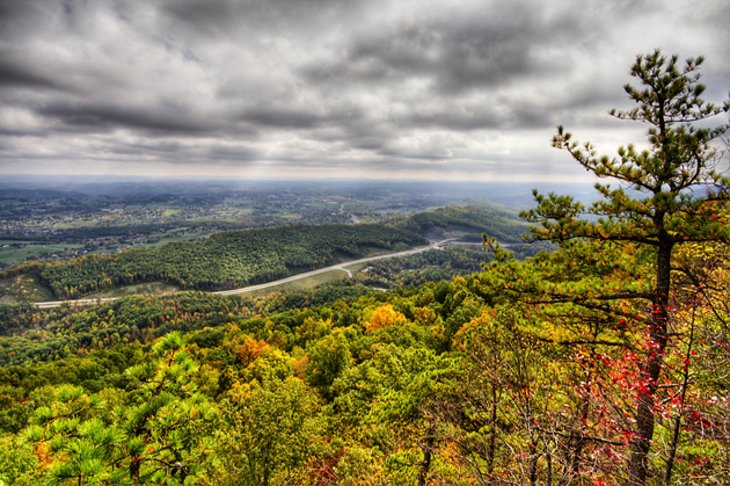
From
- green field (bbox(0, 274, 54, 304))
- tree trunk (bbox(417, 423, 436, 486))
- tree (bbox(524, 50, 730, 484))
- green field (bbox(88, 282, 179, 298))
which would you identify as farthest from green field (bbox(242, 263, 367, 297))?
tree (bbox(524, 50, 730, 484))

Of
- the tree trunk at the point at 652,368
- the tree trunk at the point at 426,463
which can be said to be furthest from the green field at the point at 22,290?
the tree trunk at the point at 652,368

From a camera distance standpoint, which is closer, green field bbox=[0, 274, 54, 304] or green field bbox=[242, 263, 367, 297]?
green field bbox=[0, 274, 54, 304]

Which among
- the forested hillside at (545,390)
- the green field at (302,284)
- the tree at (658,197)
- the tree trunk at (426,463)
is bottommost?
the green field at (302,284)

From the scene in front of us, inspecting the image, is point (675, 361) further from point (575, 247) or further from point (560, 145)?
point (560, 145)

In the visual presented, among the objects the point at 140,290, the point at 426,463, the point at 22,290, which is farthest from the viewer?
the point at 140,290

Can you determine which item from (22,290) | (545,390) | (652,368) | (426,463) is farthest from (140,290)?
(652,368)

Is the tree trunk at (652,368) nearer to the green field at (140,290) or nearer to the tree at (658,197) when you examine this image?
the tree at (658,197)

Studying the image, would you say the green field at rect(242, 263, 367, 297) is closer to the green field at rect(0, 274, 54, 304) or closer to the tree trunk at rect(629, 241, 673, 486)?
the green field at rect(0, 274, 54, 304)

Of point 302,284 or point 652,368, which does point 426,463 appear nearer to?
point 652,368
